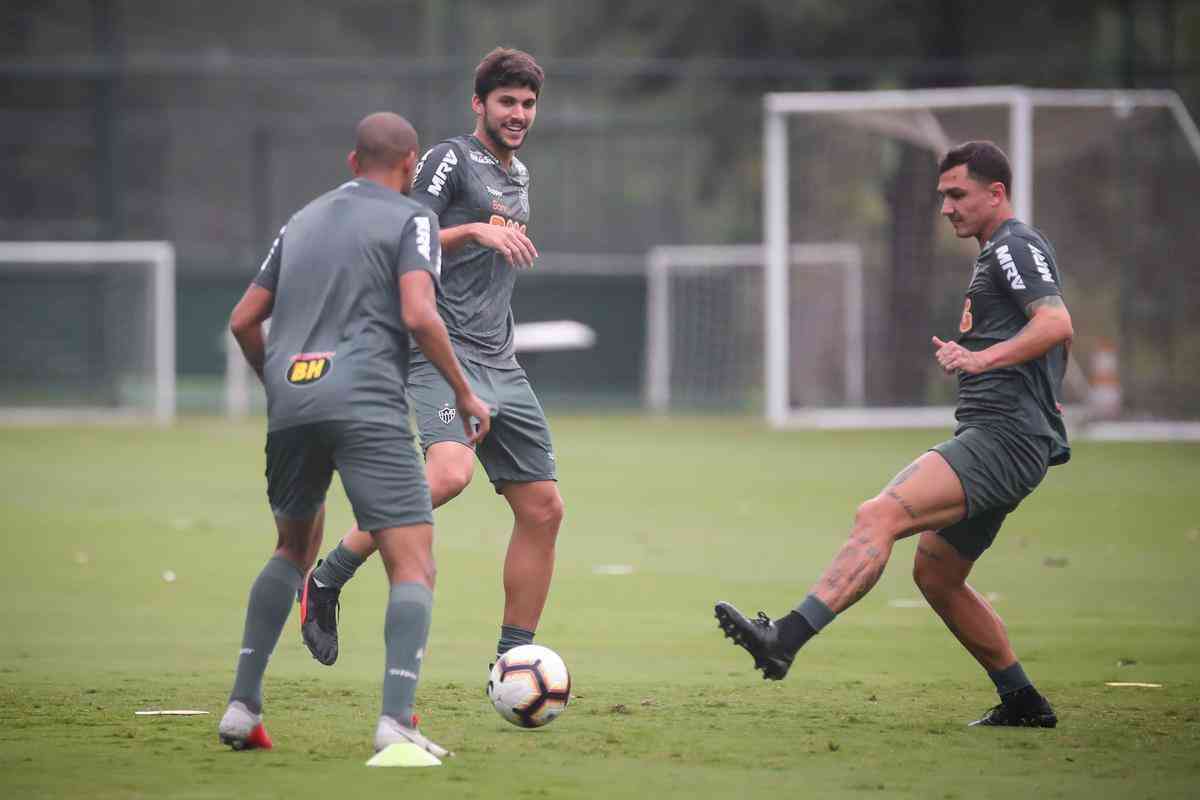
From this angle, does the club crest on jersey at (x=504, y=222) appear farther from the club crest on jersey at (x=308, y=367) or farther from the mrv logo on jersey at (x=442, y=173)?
the club crest on jersey at (x=308, y=367)

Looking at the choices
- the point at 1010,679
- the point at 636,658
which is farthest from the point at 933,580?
the point at 636,658

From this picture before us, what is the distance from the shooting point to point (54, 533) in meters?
13.8

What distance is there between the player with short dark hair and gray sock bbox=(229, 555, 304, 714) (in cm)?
1

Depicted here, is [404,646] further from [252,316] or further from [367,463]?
[252,316]

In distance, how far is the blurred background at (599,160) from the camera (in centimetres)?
2730

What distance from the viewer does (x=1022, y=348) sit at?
22.1ft

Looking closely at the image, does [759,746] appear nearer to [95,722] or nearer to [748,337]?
[95,722]

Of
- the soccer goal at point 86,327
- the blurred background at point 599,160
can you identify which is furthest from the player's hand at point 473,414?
the soccer goal at point 86,327

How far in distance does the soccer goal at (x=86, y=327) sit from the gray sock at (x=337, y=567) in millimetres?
23880

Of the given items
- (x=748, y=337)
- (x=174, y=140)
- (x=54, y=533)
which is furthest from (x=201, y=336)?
(x=54, y=533)

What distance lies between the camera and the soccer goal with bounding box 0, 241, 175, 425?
1217 inches

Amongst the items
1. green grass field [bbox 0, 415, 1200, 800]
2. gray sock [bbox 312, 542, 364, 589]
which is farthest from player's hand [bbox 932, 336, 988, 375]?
gray sock [bbox 312, 542, 364, 589]

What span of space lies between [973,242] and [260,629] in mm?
21101

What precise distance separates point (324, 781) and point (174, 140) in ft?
97.2
